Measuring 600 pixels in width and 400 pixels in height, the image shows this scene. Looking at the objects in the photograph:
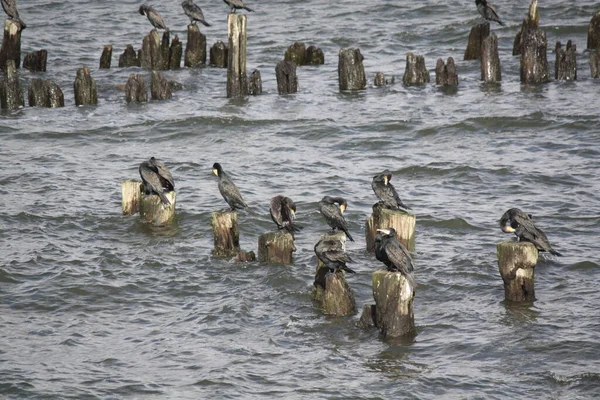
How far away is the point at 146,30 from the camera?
97.1 feet

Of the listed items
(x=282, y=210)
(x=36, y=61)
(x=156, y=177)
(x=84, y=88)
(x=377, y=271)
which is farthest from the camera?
(x=36, y=61)

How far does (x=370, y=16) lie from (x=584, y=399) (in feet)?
74.8

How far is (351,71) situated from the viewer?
22.0 m

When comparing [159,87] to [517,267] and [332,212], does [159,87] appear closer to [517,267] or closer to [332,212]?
[332,212]

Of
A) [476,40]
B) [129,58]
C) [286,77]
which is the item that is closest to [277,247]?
[286,77]

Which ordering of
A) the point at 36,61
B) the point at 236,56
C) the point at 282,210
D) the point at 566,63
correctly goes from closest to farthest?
1. the point at 282,210
2. the point at 236,56
3. the point at 566,63
4. the point at 36,61

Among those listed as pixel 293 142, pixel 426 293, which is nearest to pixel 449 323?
pixel 426 293

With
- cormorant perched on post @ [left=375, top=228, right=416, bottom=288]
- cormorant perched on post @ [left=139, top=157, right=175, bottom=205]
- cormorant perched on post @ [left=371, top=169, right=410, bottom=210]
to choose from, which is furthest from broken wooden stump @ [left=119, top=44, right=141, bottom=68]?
cormorant perched on post @ [left=375, top=228, right=416, bottom=288]

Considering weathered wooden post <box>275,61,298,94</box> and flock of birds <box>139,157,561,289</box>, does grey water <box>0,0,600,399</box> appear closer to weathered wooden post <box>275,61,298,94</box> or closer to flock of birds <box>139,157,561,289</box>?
weathered wooden post <box>275,61,298,94</box>

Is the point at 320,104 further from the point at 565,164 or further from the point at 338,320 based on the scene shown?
the point at 338,320

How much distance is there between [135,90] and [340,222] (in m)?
10.5

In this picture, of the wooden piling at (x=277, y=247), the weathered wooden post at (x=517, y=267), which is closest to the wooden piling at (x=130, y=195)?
the wooden piling at (x=277, y=247)

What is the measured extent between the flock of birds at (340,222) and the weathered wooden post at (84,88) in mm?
7938

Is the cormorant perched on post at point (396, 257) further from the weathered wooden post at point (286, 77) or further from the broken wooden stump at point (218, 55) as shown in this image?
the broken wooden stump at point (218, 55)
